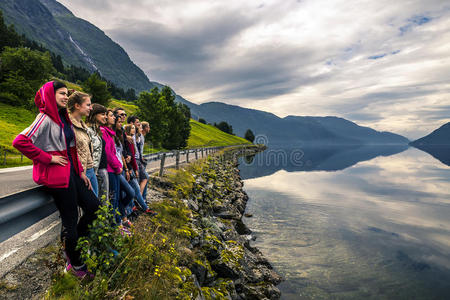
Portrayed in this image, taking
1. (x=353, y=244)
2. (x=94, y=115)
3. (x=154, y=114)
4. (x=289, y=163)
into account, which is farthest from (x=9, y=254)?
(x=289, y=163)

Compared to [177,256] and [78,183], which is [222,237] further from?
[78,183]

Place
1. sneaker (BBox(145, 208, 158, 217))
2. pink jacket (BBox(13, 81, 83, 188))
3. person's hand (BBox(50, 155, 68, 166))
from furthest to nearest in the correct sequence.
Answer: sneaker (BBox(145, 208, 158, 217)) → person's hand (BBox(50, 155, 68, 166)) → pink jacket (BBox(13, 81, 83, 188))

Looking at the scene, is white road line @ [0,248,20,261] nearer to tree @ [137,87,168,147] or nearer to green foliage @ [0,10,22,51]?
tree @ [137,87,168,147]

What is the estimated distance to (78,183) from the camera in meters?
2.87

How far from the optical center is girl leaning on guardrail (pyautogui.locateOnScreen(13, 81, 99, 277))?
2434 millimetres

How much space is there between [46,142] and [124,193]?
277cm

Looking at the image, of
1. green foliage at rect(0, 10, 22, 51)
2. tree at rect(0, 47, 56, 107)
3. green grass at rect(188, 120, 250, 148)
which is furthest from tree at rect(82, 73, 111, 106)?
green foliage at rect(0, 10, 22, 51)

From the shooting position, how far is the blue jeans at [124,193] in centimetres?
500

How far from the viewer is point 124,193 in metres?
5.16

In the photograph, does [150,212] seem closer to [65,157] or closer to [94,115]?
[94,115]

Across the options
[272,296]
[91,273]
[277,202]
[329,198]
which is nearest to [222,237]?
[272,296]

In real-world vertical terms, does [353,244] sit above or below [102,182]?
below

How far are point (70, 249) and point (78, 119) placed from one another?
1761 mm

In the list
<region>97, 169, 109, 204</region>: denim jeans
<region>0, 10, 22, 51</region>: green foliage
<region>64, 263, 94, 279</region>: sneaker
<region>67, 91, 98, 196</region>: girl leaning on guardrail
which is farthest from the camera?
<region>0, 10, 22, 51</region>: green foliage
